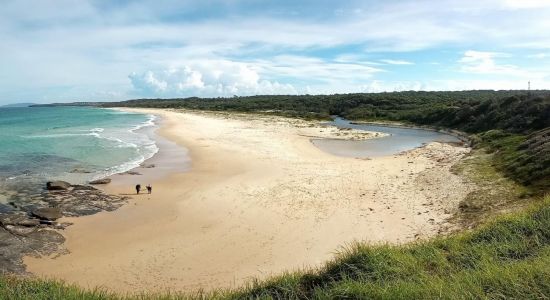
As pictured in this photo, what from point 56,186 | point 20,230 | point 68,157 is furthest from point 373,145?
point 20,230

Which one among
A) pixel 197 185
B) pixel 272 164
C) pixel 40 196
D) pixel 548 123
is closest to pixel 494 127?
pixel 548 123

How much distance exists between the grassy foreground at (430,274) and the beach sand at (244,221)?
127 inches

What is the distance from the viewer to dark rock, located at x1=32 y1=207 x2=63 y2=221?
58.0ft

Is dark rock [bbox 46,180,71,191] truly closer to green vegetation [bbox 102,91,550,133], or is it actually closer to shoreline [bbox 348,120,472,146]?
shoreline [bbox 348,120,472,146]

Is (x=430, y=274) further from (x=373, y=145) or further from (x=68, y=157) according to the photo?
(x=373, y=145)

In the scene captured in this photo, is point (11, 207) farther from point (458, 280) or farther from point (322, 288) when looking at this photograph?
point (458, 280)

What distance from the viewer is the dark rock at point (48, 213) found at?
696 inches

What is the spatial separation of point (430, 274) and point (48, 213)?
16615 millimetres

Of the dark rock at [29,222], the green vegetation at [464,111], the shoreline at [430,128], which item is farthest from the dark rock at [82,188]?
the green vegetation at [464,111]

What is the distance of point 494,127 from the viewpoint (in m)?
47.7

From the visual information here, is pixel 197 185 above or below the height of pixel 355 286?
below

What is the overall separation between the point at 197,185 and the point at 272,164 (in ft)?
23.9

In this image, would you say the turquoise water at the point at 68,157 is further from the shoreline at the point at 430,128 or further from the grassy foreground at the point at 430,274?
the shoreline at the point at 430,128

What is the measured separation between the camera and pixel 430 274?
699 cm
